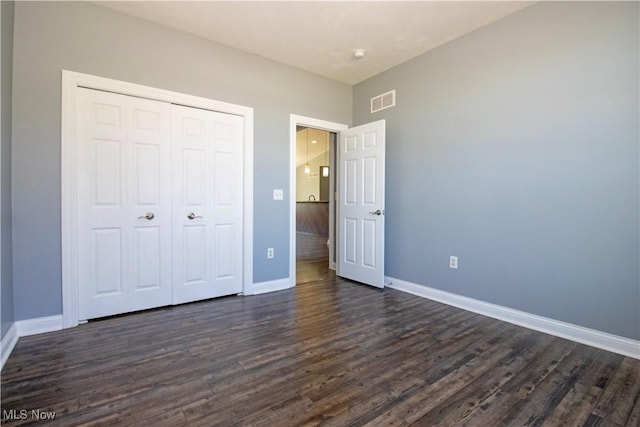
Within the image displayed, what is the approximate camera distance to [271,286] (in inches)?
141

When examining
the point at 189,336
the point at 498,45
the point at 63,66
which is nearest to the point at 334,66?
the point at 498,45

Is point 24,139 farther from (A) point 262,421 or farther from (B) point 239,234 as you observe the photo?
(A) point 262,421

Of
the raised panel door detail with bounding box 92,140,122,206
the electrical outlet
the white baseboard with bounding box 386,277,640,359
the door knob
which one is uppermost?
the raised panel door detail with bounding box 92,140,122,206

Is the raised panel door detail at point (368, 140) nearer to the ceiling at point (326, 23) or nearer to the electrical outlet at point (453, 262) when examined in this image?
the ceiling at point (326, 23)

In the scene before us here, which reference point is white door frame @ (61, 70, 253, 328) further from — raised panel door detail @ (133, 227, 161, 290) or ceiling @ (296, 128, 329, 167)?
ceiling @ (296, 128, 329, 167)

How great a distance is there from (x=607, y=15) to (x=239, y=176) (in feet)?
11.2

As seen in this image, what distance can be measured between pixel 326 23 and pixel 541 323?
129 inches

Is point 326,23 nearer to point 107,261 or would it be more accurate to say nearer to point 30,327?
point 107,261

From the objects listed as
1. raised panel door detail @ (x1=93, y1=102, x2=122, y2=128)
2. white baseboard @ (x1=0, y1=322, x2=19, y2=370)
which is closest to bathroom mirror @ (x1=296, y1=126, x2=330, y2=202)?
raised panel door detail @ (x1=93, y1=102, x2=122, y2=128)

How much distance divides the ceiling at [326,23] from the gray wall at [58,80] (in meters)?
0.19

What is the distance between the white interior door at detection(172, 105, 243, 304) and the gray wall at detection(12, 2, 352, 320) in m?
0.22

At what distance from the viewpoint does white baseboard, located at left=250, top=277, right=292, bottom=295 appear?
3488 mm

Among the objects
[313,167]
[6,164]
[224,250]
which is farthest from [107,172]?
[313,167]

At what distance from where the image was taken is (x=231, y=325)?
2586 millimetres
